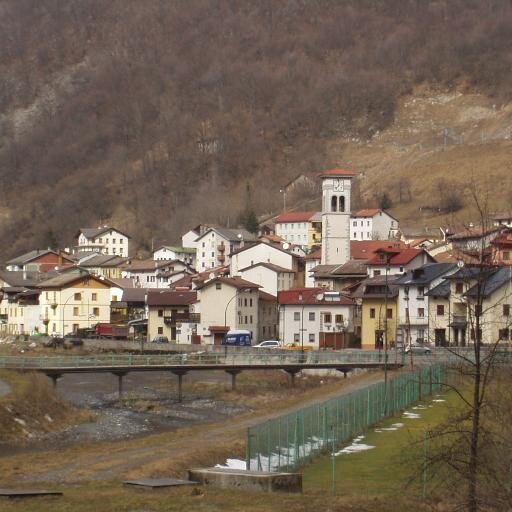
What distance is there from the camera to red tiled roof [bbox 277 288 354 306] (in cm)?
9550

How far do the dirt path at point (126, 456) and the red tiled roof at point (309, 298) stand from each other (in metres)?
46.0

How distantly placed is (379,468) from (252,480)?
6.46m

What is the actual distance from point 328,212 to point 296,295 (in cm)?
2773

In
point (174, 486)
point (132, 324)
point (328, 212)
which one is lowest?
point (174, 486)

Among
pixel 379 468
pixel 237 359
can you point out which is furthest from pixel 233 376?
pixel 379 468

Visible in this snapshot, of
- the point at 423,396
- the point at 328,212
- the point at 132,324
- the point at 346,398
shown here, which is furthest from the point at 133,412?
the point at 328,212

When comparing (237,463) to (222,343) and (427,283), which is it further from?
(222,343)

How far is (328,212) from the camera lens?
12431 centimetres

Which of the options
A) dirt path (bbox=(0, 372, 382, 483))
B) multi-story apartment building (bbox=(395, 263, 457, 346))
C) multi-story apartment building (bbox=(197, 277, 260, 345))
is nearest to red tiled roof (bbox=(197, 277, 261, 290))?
multi-story apartment building (bbox=(197, 277, 260, 345))

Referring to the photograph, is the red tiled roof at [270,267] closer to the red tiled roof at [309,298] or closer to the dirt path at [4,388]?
the red tiled roof at [309,298]

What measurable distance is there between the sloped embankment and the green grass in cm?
1436

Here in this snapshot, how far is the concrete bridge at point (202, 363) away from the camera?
225ft

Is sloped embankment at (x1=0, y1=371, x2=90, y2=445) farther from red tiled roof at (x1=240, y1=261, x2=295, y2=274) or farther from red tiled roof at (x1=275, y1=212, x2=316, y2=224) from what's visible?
red tiled roof at (x1=275, y1=212, x2=316, y2=224)

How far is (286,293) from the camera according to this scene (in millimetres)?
98688
